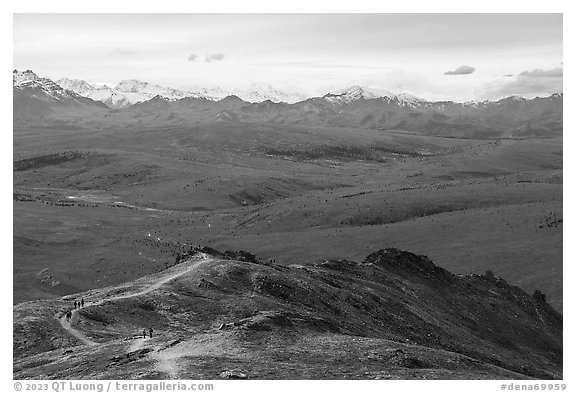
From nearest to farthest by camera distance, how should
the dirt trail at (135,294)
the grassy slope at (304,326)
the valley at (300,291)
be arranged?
the grassy slope at (304,326)
the valley at (300,291)
the dirt trail at (135,294)

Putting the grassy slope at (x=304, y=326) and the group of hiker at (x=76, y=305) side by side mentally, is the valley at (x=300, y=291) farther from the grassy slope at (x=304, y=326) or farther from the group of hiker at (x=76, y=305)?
the group of hiker at (x=76, y=305)

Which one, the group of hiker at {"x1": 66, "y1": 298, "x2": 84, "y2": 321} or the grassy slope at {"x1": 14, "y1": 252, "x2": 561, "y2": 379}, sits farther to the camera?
the group of hiker at {"x1": 66, "y1": 298, "x2": 84, "y2": 321}

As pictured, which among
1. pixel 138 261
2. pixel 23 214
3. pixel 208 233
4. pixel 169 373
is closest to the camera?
pixel 169 373

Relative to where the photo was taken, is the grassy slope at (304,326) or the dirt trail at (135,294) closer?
the grassy slope at (304,326)

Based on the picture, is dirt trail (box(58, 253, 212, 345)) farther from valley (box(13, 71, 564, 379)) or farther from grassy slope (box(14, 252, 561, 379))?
grassy slope (box(14, 252, 561, 379))

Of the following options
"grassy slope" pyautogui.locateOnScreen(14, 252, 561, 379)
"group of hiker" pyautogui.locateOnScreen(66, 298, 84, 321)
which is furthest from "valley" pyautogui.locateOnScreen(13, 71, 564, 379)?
"group of hiker" pyautogui.locateOnScreen(66, 298, 84, 321)

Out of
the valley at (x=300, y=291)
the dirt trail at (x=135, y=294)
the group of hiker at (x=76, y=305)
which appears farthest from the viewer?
the group of hiker at (x=76, y=305)

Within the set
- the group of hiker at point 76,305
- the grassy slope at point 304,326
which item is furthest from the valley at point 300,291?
the group of hiker at point 76,305

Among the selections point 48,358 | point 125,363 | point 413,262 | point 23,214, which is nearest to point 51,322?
point 48,358

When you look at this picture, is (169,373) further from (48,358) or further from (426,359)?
(426,359)

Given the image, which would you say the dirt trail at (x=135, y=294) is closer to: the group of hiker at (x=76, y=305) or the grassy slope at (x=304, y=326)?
the group of hiker at (x=76, y=305)

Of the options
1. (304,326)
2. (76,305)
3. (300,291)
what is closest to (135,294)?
(76,305)
